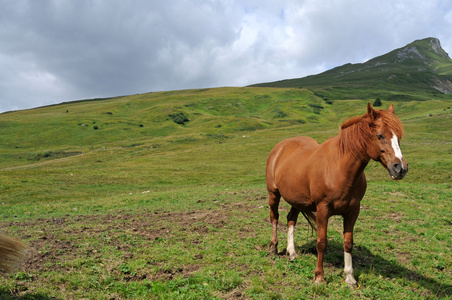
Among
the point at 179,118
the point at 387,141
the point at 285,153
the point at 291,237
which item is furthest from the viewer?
the point at 179,118

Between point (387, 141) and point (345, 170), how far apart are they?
3.58 ft

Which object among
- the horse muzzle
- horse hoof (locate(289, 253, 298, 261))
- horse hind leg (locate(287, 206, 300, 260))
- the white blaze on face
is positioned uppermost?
the white blaze on face

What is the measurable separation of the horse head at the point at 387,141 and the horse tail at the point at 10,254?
6467 millimetres

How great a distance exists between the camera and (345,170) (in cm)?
680

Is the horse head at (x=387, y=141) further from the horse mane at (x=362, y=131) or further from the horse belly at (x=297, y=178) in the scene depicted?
the horse belly at (x=297, y=178)

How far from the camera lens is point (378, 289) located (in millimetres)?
6918

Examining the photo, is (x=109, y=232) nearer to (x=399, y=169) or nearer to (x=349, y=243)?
(x=349, y=243)

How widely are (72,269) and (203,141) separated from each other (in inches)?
2285

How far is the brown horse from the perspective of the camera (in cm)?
620

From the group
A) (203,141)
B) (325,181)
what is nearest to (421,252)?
(325,181)

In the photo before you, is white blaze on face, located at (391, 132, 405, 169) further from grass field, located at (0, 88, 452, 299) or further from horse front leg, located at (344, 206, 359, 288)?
grass field, located at (0, 88, 452, 299)

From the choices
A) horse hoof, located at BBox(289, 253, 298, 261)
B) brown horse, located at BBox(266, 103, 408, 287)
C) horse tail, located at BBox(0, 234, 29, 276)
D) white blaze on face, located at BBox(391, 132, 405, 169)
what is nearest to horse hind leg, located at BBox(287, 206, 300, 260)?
horse hoof, located at BBox(289, 253, 298, 261)

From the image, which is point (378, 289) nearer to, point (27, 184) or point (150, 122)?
point (27, 184)

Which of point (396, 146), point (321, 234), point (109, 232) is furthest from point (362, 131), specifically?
point (109, 232)
